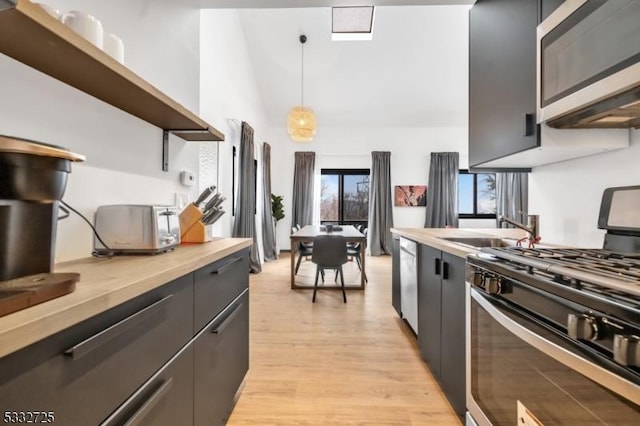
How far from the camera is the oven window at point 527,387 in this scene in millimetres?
625

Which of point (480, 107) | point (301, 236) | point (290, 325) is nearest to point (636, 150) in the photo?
point (480, 107)

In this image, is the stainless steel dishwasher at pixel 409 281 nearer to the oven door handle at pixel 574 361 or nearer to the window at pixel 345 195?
the oven door handle at pixel 574 361

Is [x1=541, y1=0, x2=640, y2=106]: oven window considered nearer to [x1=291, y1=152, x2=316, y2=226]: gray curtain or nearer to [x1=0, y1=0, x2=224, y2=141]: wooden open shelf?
[x1=0, y1=0, x2=224, y2=141]: wooden open shelf

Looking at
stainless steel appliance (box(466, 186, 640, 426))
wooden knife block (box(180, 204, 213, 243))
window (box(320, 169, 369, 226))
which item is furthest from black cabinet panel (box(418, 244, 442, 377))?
window (box(320, 169, 369, 226))

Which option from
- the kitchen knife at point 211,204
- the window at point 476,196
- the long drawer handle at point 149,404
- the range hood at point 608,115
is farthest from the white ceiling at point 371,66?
the long drawer handle at point 149,404

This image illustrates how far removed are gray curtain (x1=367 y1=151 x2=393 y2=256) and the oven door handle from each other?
5.61 meters

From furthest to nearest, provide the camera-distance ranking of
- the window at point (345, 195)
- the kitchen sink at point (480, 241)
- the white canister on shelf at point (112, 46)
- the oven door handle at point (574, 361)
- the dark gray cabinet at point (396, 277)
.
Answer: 1. the window at point (345, 195)
2. the dark gray cabinet at point (396, 277)
3. the kitchen sink at point (480, 241)
4. the white canister on shelf at point (112, 46)
5. the oven door handle at point (574, 361)

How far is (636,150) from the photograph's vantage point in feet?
3.86

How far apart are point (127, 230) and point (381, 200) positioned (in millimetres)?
5850

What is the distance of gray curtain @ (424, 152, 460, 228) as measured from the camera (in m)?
6.48

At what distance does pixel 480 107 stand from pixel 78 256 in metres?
2.23

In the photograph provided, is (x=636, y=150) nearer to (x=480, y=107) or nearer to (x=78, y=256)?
(x=480, y=107)

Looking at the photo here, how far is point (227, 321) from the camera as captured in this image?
4.31 ft

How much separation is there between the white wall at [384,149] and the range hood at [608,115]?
18.2 feet
